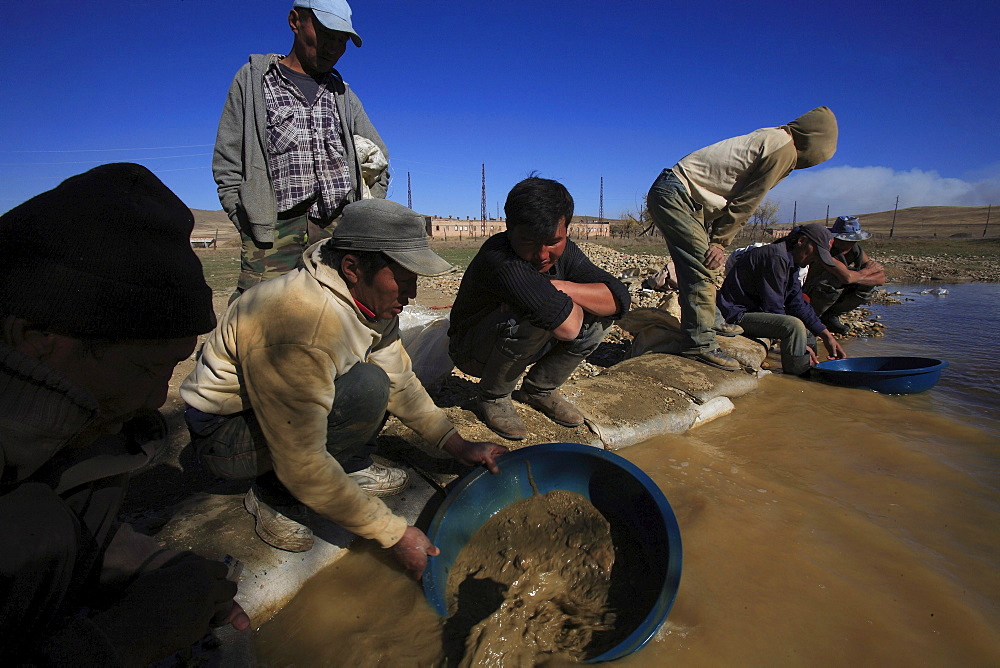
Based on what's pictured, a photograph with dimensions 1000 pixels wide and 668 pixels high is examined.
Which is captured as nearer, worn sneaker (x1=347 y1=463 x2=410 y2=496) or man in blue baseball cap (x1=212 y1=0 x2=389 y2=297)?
worn sneaker (x1=347 y1=463 x2=410 y2=496)

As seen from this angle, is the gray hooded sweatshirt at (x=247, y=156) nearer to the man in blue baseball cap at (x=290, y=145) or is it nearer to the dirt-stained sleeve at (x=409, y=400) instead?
the man in blue baseball cap at (x=290, y=145)

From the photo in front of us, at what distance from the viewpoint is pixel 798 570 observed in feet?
5.66

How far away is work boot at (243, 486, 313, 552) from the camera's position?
170 cm

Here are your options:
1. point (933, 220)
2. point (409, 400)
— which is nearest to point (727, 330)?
point (409, 400)

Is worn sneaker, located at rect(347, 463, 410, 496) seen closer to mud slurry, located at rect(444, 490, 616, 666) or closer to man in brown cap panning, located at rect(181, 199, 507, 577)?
man in brown cap panning, located at rect(181, 199, 507, 577)

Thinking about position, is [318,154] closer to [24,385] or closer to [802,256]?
[24,385]

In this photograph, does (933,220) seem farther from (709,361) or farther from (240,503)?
(240,503)

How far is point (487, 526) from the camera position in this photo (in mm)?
1906

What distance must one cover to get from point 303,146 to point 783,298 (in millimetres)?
3855

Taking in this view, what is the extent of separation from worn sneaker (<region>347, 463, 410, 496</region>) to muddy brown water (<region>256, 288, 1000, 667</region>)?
0.88 ft

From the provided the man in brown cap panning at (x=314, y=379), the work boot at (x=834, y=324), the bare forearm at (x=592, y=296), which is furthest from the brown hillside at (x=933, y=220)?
the man in brown cap panning at (x=314, y=379)

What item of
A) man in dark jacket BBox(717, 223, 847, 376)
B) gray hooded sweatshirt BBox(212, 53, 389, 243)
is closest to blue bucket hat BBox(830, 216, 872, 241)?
man in dark jacket BBox(717, 223, 847, 376)

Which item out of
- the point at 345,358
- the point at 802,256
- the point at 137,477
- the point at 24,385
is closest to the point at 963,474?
the point at 802,256

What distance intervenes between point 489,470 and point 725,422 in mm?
1945
